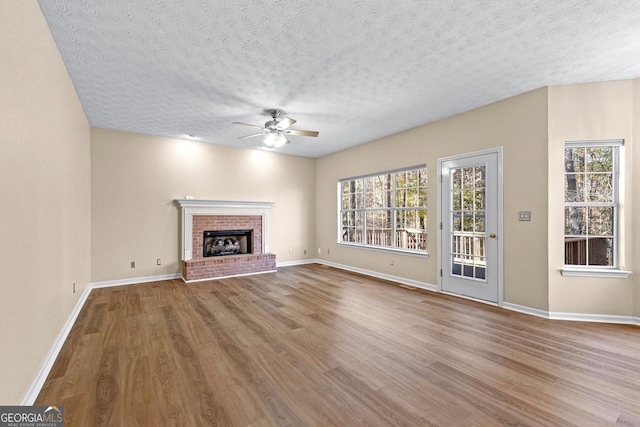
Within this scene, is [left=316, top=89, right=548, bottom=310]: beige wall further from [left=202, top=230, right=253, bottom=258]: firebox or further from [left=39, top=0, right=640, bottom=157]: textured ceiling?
→ [left=202, top=230, right=253, bottom=258]: firebox

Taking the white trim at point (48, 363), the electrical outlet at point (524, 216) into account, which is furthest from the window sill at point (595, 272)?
the white trim at point (48, 363)

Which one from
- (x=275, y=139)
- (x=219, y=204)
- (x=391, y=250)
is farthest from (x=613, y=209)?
(x=219, y=204)

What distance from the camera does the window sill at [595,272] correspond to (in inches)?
128

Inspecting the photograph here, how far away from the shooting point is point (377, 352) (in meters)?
2.53

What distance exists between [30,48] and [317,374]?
313 cm

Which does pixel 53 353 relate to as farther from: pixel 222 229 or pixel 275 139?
pixel 222 229

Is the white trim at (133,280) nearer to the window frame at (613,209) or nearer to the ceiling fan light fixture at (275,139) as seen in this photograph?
the ceiling fan light fixture at (275,139)

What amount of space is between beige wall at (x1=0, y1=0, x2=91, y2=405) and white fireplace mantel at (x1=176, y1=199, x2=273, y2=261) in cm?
244

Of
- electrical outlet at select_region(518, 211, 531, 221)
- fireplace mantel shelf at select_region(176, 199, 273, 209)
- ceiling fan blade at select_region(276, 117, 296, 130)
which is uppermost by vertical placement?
ceiling fan blade at select_region(276, 117, 296, 130)

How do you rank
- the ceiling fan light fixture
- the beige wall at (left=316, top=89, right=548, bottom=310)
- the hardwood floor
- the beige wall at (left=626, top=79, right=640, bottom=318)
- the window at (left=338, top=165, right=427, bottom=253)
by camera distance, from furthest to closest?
the window at (left=338, top=165, right=427, bottom=253)
the ceiling fan light fixture
the beige wall at (left=316, top=89, right=548, bottom=310)
the beige wall at (left=626, top=79, right=640, bottom=318)
the hardwood floor

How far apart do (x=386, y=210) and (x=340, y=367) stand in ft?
12.7

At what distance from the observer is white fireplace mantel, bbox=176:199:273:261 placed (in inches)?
217

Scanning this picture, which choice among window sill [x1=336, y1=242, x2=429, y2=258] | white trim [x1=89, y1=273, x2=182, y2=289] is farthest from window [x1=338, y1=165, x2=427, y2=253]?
white trim [x1=89, y1=273, x2=182, y2=289]

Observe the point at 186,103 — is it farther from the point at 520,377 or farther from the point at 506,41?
the point at 520,377
